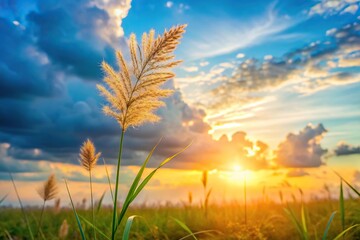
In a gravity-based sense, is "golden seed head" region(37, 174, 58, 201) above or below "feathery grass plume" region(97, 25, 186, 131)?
below

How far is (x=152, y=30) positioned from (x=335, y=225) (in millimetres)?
5863

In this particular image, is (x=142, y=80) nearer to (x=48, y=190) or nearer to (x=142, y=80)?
(x=142, y=80)

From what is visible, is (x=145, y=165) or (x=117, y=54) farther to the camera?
(x=117, y=54)

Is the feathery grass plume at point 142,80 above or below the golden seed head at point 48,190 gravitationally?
above

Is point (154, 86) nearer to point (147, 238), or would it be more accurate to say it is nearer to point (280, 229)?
point (147, 238)

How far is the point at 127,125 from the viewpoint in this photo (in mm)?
3115

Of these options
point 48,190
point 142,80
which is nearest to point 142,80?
point 142,80

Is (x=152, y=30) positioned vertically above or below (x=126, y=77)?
above

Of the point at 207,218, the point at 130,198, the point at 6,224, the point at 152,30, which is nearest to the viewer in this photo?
the point at 130,198

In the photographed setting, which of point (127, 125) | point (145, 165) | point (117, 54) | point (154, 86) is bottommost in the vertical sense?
point (145, 165)

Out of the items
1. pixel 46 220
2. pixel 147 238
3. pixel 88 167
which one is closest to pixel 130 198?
pixel 88 167

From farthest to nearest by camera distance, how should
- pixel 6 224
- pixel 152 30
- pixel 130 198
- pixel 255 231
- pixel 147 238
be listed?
pixel 6 224, pixel 147 238, pixel 255 231, pixel 152 30, pixel 130 198

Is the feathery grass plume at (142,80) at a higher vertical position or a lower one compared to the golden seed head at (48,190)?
higher

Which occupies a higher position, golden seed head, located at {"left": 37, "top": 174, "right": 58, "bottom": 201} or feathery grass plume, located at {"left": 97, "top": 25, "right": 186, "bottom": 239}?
feathery grass plume, located at {"left": 97, "top": 25, "right": 186, "bottom": 239}
